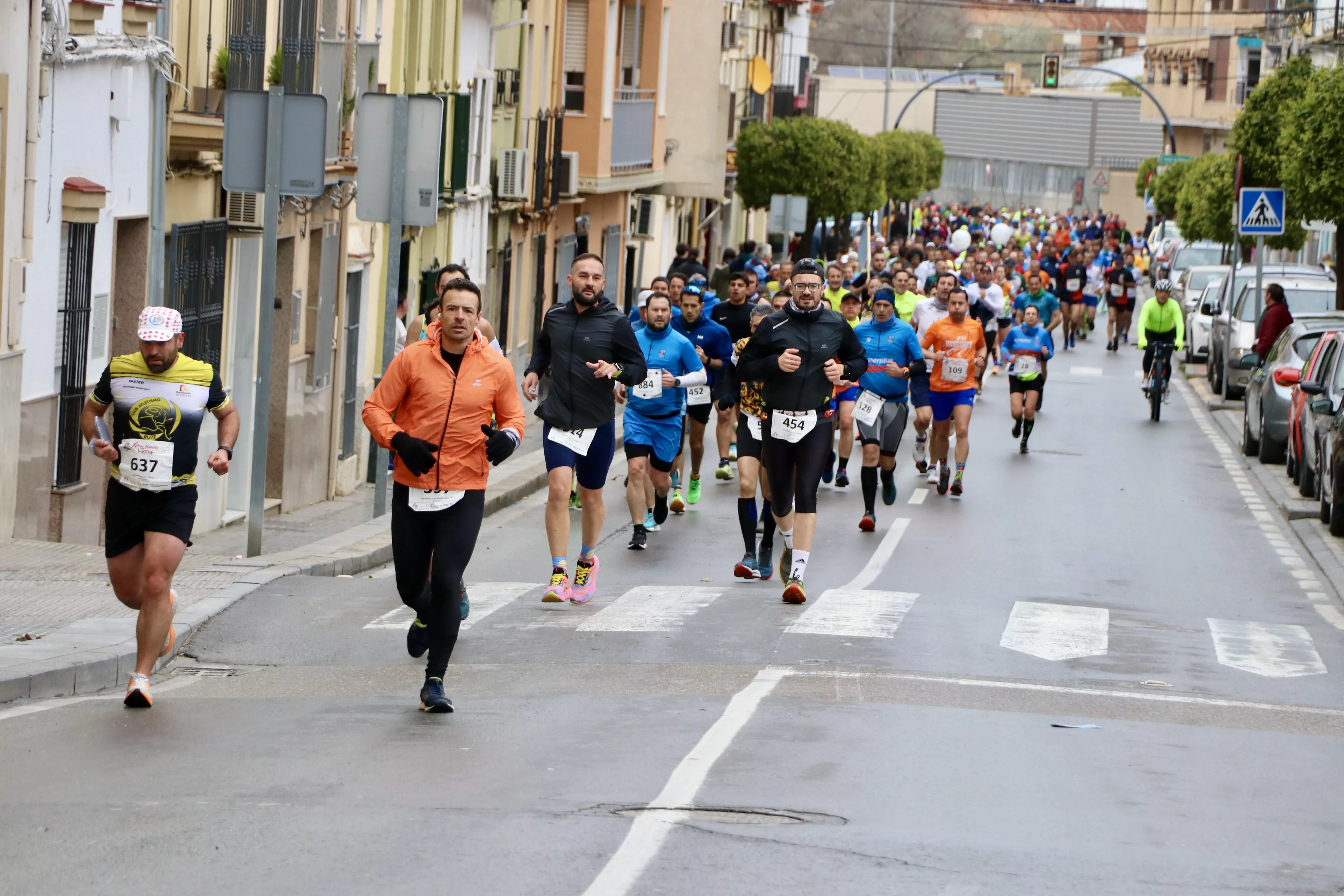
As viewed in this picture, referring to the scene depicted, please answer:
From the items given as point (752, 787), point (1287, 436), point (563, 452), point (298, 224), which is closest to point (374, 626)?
point (563, 452)

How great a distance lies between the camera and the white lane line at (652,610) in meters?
11.7

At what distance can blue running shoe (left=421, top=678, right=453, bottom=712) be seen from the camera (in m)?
8.99

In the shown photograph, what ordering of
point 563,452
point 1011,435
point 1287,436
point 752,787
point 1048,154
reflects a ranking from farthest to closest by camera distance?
1. point 1048,154
2. point 1011,435
3. point 1287,436
4. point 563,452
5. point 752,787

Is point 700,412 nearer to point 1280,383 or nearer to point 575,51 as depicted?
point 1280,383

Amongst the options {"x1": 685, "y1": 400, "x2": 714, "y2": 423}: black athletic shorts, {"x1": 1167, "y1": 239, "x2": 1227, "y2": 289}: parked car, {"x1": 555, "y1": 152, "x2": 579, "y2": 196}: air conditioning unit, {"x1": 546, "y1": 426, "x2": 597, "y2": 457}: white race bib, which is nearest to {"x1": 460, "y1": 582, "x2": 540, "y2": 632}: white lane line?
{"x1": 546, "y1": 426, "x2": 597, "y2": 457}: white race bib

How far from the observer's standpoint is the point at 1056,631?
40.7ft

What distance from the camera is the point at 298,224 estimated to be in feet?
65.7

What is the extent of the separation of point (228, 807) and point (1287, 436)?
18.9 meters

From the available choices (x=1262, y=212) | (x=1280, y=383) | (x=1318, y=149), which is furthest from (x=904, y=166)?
(x=1280, y=383)

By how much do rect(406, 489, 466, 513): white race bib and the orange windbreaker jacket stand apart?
0.02 metres

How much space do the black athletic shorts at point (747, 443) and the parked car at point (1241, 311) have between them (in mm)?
18328

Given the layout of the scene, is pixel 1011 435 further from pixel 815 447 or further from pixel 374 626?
pixel 374 626

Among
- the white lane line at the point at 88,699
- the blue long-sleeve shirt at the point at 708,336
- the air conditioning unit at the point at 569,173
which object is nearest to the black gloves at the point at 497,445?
the white lane line at the point at 88,699

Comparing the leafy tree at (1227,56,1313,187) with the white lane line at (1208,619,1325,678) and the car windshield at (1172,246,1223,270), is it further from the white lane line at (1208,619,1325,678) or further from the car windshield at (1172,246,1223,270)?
the white lane line at (1208,619,1325,678)
